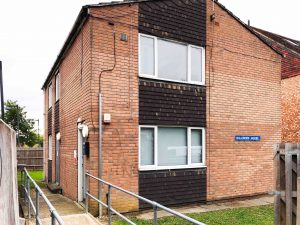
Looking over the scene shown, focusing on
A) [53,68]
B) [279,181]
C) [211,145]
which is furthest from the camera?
[53,68]

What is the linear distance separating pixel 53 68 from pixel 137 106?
6.07 metres

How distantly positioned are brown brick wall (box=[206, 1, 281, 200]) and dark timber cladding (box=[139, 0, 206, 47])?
1.33ft

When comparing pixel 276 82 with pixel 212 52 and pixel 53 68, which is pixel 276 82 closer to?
pixel 212 52

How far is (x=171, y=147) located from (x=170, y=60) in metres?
2.51

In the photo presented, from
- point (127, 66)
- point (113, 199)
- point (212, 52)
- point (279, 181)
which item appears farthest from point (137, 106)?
point (279, 181)

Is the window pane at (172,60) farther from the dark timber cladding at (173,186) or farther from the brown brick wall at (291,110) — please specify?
the brown brick wall at (291,110)

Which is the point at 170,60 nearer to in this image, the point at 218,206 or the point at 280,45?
the point at 218,206

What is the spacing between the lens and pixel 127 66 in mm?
8039

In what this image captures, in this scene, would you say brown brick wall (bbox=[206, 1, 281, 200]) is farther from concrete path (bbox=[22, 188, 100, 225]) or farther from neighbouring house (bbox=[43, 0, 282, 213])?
concrete path (bbox=[22, 188, 100, 225])

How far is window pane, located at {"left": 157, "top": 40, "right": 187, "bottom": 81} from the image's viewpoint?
341 inches

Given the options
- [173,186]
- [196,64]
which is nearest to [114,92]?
[196,64]

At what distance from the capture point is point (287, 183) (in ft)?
15.1

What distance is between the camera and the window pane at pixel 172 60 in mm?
8664

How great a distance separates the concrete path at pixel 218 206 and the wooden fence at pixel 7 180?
5.23 m
